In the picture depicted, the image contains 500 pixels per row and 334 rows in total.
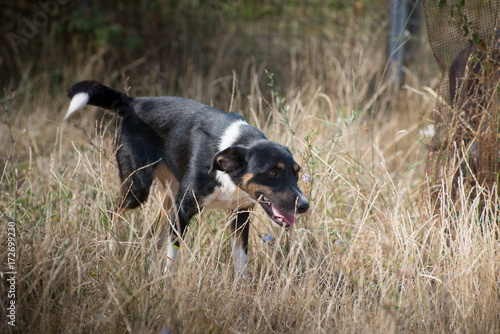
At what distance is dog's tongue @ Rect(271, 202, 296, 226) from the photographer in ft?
9.66

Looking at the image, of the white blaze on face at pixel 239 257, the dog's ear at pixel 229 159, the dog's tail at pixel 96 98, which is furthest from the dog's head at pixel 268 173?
the dog's tail at pixel 96 98

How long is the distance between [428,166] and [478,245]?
0.81 metres

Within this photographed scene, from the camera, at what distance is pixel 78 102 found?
339 cm

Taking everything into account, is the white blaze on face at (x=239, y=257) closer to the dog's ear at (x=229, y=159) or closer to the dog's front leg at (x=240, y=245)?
the dog's front leg at (x=240, y=245)

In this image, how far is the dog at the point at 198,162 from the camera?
2982 millimetres

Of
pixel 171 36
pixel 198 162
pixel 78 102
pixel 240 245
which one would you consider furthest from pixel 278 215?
pixel 171 36

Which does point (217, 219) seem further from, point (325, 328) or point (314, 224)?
point (325, 328)

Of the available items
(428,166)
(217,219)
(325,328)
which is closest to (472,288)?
(325,328)

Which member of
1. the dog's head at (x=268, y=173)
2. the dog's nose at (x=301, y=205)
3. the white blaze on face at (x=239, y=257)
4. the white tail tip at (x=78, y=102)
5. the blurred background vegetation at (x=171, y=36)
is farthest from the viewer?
the blurred background vegetation at (x=171, y=36)

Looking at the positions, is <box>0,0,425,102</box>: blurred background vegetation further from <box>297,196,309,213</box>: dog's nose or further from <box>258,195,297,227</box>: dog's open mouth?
<box>297,196,309,213</box>: dog's nose

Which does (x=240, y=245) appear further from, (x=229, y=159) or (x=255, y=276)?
(x=229, y=159)

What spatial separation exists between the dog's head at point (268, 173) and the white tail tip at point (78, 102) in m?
1.03

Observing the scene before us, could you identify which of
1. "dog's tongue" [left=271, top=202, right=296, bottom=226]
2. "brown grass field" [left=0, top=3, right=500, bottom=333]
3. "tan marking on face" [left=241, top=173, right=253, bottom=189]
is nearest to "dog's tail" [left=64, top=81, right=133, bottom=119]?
"brown grass field" [left=0, top=3, right=500, bottom=333]

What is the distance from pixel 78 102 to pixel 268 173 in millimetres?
1380
